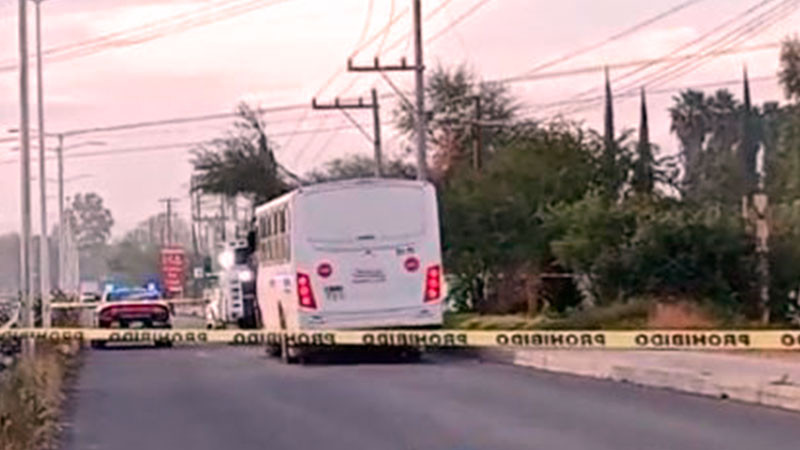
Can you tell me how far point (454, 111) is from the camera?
74.4 m

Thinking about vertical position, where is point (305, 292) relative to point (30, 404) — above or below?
above

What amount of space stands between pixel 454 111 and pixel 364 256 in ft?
125

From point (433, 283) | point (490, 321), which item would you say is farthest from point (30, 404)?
point (490, 321)

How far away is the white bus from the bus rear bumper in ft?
0.06

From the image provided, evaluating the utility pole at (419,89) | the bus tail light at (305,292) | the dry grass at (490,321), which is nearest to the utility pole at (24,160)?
the bus tail light at (305,292)

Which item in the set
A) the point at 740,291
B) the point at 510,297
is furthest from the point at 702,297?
the point at 510,297

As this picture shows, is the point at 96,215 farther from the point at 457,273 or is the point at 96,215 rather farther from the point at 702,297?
the point at 702,297

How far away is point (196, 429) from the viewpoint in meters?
22.1

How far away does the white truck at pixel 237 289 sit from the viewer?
161ft

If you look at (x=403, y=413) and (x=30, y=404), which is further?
(x=403, y=413)

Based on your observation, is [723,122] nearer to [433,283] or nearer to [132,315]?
[132,315]

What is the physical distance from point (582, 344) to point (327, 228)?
50.9 ft

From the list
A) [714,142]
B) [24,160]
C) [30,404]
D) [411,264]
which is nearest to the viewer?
[30,404]

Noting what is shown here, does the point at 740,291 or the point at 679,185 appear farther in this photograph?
the point at 679,185
